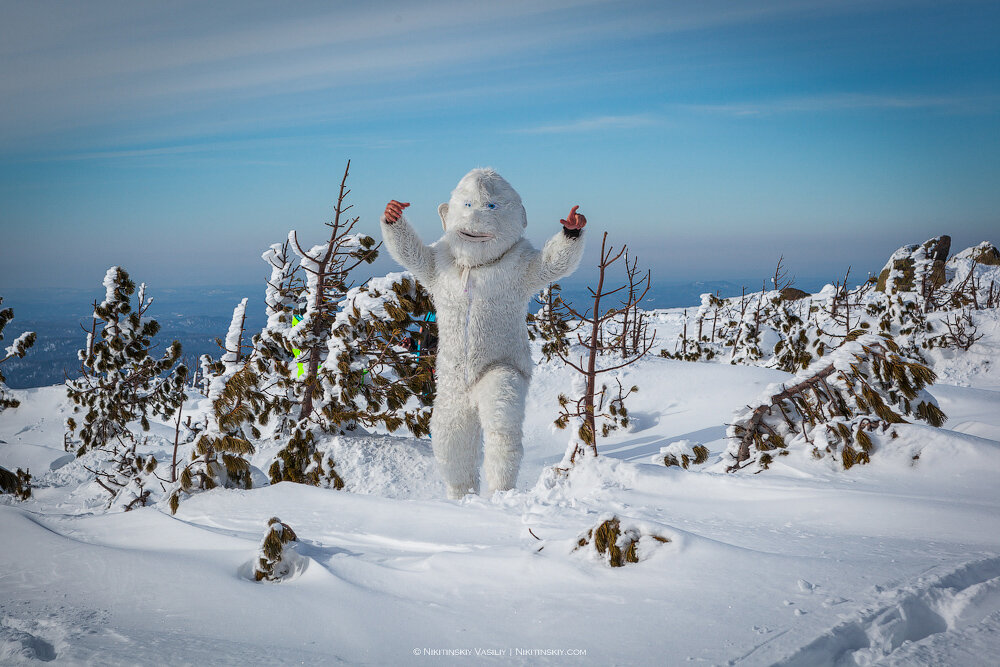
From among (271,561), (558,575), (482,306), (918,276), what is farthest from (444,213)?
(918,276)

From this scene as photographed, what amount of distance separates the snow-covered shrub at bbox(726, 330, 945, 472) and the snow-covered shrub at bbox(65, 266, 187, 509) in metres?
6.72

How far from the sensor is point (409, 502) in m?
2.80

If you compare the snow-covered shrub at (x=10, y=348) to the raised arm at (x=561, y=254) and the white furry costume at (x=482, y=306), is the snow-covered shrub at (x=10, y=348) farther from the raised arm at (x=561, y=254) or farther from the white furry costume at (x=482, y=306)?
the raised arm at (x=561, y=254)

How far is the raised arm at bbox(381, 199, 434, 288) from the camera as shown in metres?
A: 3.73

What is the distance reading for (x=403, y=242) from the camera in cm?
377

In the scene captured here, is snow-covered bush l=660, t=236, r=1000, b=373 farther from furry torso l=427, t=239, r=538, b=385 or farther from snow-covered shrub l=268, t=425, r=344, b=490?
snow-covered shrub l=268, t=425, r=344, b=490

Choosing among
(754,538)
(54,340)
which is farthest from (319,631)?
(54,340)

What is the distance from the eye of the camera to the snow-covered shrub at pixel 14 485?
5230mm

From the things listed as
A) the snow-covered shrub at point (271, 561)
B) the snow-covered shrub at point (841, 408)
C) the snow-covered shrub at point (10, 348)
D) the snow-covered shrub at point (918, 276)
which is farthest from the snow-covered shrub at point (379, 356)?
the snow-covered shrub at point (918, 276)

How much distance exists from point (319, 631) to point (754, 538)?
1.51 m

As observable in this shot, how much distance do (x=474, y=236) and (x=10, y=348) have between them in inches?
257

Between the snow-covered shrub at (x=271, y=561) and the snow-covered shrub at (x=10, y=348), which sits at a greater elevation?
the snow-covered shrub at (x=10, y=348)

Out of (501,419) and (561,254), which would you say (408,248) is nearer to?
(561,254)

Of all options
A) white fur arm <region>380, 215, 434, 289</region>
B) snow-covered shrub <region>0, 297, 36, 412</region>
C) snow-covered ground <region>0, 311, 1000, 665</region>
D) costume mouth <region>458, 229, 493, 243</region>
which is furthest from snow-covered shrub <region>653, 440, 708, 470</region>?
snow-covered shrub <region>0, 297, 36, 412</region>
